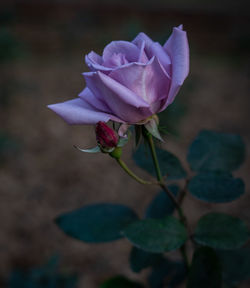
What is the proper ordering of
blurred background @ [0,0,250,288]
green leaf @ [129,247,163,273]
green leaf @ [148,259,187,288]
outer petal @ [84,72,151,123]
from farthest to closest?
blurred background @ [0,0,250,288] < green leaf @ [148,259,187,288] < green leaf @ [129,247,163,273] < outer petal @ [84,72,151,123]

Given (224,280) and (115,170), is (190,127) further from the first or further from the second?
(224,280)

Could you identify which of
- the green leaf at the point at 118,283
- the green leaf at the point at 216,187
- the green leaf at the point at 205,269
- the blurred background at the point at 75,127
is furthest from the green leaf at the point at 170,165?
the blurred background at the point at 75,127

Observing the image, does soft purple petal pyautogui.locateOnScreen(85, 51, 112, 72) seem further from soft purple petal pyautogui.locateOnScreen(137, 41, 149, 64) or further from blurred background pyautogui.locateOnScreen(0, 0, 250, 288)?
blurred background pyautogui.locateOnScreen(0, 0, 250, 288)

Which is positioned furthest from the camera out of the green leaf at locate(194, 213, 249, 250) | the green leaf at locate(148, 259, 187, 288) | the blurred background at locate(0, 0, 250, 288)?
the blurred background at locate(0, 0, 250, 288)

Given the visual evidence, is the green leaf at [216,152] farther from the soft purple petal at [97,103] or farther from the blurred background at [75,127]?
the blurred background at [75,127]

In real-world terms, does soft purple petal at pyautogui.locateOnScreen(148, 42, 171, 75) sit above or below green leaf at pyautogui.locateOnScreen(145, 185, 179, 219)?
above

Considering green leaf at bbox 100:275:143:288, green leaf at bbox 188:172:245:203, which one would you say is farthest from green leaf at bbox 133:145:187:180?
green leaf at bbox 100:275:143:288

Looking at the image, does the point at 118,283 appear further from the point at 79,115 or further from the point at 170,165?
the point at 79,115
